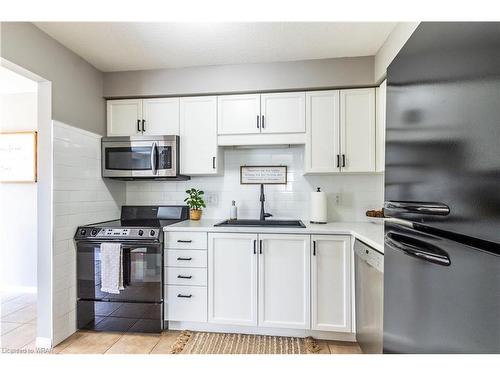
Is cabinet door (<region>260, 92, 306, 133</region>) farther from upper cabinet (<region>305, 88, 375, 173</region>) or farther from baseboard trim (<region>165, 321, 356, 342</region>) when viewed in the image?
baseboard trim (<region>165, 321, 356, 342</region>)

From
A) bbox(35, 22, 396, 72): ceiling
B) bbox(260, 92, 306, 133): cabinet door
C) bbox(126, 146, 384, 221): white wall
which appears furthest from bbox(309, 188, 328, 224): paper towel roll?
bbox(35, 22, 396, 72): ceiling

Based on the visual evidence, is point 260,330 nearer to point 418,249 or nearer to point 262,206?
point 262,206

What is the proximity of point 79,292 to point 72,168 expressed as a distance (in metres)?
1.08

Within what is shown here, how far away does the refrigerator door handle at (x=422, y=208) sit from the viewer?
62cm

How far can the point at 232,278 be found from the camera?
2104mm

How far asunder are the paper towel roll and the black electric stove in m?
1.42

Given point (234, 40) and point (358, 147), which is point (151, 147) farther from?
point (358, 147)

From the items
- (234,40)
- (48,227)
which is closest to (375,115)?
(234,40)

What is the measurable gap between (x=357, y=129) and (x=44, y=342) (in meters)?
3.14

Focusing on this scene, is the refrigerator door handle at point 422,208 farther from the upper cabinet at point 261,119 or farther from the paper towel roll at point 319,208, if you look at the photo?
the upper cabinet at point 261,119

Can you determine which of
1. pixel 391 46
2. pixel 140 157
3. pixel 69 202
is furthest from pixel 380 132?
pixel 69 202

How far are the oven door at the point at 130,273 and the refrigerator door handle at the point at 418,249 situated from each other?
181 centimetres
